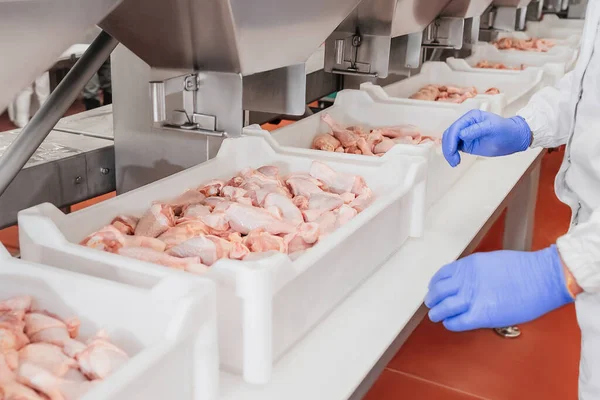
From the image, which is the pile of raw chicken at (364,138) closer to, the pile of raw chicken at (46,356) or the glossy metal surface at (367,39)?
the glossy metal surface at (367,39)

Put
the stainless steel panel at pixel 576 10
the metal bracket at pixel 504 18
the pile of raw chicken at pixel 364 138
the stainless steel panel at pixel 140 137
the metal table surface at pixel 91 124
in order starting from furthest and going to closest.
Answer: the stainless steel panel at pixel 576 10
the metal bracket at pixel 504 18
the pile of raw chicken at pixel 364 138
the metal table surface at pixel 91 124
the stainless steel panel at pixel 140 137

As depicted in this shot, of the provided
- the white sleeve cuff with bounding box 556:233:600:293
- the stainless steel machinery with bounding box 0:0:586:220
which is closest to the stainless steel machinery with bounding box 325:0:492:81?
the stainless steel machinery with bounding box 0:0:586:220

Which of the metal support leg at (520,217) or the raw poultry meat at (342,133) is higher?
the raw poultry meat at (342,133)

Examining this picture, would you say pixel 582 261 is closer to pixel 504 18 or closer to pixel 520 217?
pixel 520 217

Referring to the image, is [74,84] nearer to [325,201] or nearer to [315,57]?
[325,201]

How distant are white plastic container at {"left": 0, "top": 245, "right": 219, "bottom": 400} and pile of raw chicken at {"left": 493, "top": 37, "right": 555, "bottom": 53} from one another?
374 centimetres

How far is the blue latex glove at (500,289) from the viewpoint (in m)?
1.10

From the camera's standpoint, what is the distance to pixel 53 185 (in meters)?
1.55

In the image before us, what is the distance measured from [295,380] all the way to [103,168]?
3.10ft

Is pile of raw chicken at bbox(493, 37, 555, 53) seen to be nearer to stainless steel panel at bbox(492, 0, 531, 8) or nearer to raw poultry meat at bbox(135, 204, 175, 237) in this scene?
stainless steel panel at bbox(492, 0, 531, 8)

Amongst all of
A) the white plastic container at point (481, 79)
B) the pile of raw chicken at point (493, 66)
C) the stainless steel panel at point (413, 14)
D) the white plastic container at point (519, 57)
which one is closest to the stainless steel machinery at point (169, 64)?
the stainless steel panel at point (413, 14)

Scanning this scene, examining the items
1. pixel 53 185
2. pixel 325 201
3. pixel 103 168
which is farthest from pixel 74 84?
pixel 325 201

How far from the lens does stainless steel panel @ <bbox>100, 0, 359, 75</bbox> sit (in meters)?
1.20

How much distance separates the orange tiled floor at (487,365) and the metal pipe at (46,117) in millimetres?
1459
